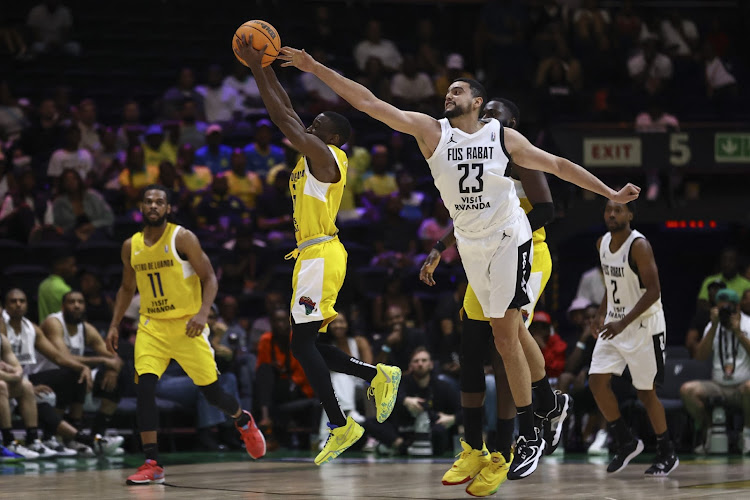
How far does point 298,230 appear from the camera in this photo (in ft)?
25.1

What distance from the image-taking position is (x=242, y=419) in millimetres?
8719

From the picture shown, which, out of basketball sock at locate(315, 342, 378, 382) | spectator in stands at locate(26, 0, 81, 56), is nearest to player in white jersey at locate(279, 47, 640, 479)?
basketball sock at locate(315, 342, 378, 382)

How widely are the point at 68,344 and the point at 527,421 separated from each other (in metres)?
6.02

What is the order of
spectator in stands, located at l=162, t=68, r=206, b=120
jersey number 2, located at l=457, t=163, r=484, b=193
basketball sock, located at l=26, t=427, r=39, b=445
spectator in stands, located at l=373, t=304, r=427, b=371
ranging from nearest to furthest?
jersey number 2, located at l=457, t=163, r=484, b=193, basketball sock, located at l=26, t=427, r=39, b=445, spectator in stands, located at l=373, t=304, r=427, b=371, spectator in stands, located at l=162, t=68, r=206, b=120

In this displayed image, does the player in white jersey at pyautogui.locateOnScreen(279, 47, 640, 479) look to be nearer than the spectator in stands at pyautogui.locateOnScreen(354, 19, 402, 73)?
Yes

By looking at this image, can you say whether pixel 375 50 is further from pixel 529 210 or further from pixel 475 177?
pixel 475 177

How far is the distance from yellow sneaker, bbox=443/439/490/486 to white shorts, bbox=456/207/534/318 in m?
0.94

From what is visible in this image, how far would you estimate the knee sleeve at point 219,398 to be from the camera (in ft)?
27.8

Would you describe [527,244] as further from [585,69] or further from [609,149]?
[585,69]

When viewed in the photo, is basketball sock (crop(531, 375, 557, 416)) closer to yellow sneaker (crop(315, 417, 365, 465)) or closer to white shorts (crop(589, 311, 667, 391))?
yellow sneaker (crop(315, 417, 365, 465))

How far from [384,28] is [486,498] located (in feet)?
42.9

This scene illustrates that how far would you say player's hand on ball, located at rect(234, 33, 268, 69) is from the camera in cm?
707

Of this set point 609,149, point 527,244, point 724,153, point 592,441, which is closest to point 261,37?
point 527,244

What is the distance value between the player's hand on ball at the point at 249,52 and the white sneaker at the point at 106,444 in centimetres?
483
